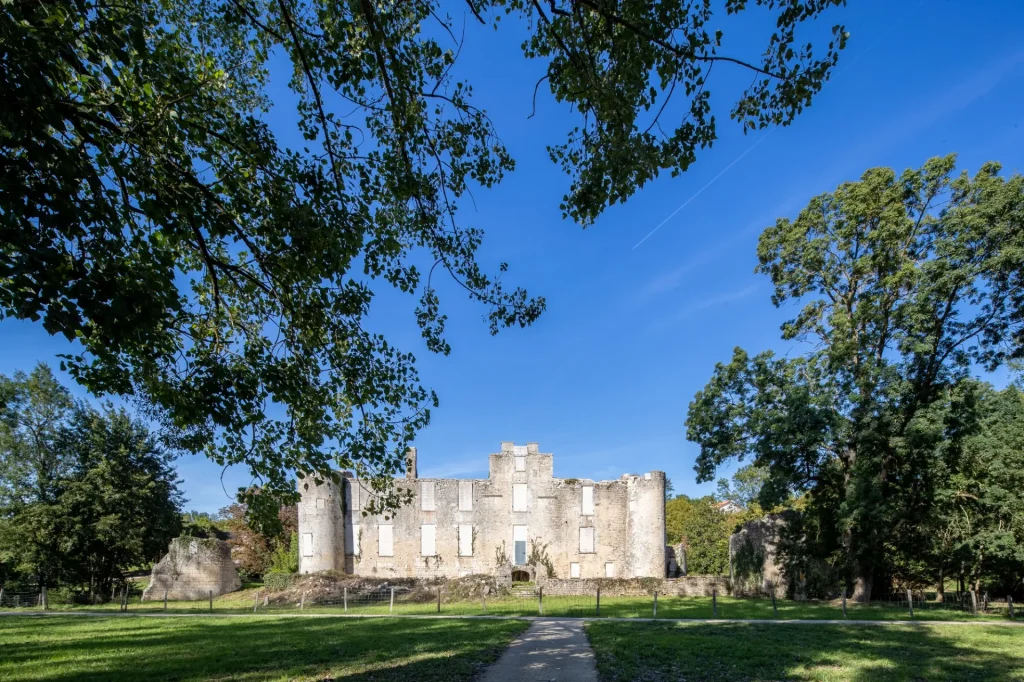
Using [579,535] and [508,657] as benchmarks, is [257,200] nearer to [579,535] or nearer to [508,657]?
[508,657]

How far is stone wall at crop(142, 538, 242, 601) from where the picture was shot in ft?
97.9

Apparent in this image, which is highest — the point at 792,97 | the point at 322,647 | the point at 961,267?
the point at 961,267

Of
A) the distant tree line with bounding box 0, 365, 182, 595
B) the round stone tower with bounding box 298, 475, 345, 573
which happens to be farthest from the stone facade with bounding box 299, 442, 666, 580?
the distant tree line with bounding box 0, 365, 182, 595

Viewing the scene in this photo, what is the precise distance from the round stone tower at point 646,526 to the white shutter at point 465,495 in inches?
371

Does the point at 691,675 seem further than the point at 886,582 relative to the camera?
No

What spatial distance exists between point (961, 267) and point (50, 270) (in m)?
23.4

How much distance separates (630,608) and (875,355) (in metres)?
12.9

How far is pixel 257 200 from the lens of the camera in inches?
259

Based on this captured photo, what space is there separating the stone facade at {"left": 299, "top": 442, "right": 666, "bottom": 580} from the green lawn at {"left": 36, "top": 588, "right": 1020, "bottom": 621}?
22.0ft

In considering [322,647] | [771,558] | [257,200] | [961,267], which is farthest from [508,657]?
[771,558]

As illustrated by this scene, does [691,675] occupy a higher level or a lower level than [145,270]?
lower

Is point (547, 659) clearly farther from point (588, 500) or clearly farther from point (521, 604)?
point (588, 500)

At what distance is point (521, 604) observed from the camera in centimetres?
2231

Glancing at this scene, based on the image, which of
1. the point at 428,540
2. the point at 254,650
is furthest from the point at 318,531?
the point at 254,650
